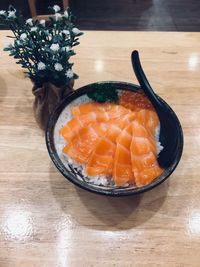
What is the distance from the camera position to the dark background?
2488mm

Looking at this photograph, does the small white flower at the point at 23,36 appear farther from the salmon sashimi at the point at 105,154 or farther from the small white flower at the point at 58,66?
the salmon sashimi at the point at 105,154

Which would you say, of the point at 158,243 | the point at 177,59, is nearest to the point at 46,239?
the point at 158,243

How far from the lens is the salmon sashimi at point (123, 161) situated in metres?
0.72

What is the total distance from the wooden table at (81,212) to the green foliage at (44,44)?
212 mm

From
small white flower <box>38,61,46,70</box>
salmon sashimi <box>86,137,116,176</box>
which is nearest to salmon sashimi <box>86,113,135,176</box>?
salmon sashimi <box>86,137,116,176</box>

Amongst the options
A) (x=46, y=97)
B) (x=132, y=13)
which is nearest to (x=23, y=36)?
(x=46, y=97)

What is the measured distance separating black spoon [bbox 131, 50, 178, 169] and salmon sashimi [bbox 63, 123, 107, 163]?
0.14m

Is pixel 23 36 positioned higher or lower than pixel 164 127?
higher

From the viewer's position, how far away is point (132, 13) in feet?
8.64

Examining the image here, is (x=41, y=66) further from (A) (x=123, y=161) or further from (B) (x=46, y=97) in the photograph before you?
(A) (x=123, y=161)

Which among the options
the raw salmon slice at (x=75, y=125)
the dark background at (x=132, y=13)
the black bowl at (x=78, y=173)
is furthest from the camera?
the dark background at (x=132, y=13)

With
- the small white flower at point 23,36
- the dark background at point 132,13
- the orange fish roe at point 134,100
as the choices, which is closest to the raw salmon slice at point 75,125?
the orange fish roe at point 134,100

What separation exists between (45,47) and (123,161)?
32cm

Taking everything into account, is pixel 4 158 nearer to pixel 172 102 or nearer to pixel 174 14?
pixel 172 102
